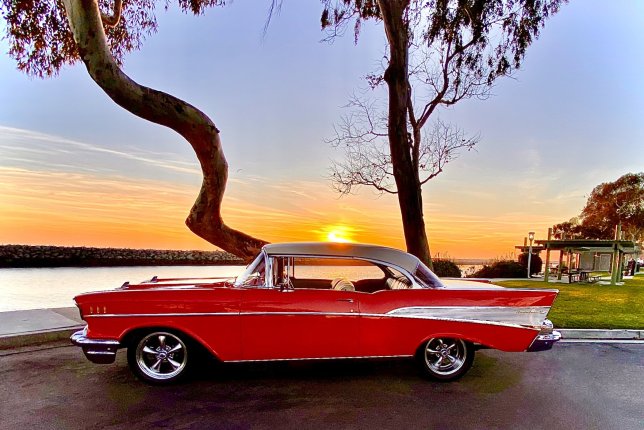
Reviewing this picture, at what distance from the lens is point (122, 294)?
495 cm

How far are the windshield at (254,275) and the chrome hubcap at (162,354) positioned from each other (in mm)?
874

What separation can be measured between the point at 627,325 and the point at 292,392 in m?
7.17

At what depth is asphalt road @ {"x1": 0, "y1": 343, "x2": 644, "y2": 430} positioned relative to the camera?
4.02m

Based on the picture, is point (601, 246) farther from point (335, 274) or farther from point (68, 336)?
point (68, 336)

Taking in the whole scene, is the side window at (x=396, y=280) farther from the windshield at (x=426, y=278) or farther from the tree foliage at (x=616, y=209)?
the tree foliage at (x=616, y=209)

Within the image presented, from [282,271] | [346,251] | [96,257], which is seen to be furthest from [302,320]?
[96,257]

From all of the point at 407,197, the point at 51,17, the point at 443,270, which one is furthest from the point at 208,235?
the point at 443,270

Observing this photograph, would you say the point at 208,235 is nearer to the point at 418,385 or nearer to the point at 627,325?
the point at 418,385

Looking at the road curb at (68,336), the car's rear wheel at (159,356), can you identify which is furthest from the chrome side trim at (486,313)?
the road curb at (68,336)

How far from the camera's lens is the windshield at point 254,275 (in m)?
5.08

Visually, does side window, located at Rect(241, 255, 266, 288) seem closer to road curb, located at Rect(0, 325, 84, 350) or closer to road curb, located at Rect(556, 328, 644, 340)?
road curb, located at Rect(0, 325, 84, 350)

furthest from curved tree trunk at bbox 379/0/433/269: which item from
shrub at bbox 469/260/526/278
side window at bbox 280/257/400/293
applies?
shrub at bbox 469/260/526/278

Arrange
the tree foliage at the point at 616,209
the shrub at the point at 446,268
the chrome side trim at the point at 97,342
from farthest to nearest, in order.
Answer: the tree foliage at the point at 616,209, the shrub at the point at 446,268, the chrome side trim at the point at 97,342

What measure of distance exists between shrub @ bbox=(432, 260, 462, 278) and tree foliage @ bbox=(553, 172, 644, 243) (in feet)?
109
